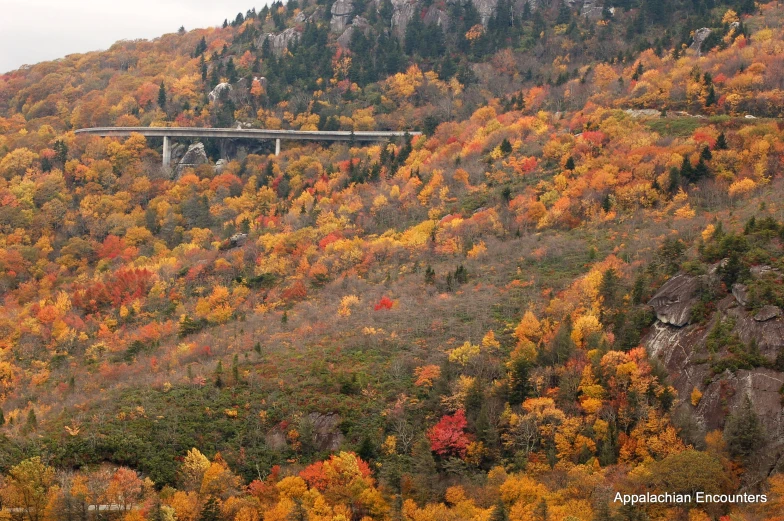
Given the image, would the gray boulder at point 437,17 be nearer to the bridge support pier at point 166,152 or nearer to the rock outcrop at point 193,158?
the rock outcrop at point 193,158

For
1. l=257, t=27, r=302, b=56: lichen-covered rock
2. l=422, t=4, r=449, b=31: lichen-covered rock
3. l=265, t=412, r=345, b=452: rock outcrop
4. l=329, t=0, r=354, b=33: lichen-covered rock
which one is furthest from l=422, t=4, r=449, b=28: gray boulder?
l=265, t=412, r=345, b=452: rock outcrop

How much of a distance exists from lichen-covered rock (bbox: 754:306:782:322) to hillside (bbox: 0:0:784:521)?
17cm

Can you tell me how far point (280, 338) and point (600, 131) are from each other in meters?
55.2

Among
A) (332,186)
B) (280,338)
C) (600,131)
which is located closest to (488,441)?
(280,338)

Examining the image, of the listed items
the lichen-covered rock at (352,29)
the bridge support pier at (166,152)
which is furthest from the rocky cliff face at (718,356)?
the lichen-covered rock at (352,29)

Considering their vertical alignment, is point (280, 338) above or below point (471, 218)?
below

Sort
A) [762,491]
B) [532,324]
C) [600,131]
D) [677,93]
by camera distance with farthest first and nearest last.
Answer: [677,93] < [600,131] < [532,324] < [762,491]

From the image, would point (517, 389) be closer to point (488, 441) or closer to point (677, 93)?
point (488, 441)

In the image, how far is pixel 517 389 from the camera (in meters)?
66.7

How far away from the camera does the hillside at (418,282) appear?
58.2m

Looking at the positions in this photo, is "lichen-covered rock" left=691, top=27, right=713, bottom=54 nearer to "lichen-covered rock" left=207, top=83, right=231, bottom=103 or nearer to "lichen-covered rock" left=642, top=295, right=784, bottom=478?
"lichen-covered rock" left=642, top=295, right=784, bottom=478

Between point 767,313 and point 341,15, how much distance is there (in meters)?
148

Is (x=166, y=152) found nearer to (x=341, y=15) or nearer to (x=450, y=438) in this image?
(x=341, y=15)

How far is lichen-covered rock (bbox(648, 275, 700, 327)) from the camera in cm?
6650
